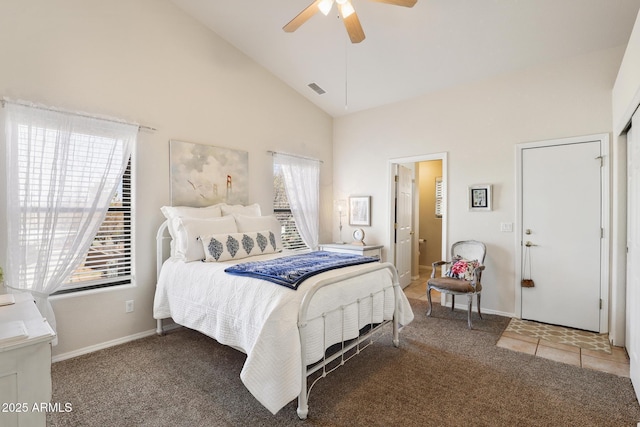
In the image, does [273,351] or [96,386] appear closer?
[273,351]

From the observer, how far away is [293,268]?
8.19 ft

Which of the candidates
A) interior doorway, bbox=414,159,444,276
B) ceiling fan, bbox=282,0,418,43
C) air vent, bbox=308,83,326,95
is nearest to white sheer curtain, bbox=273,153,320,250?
air vent, bbox=308,83,326,95

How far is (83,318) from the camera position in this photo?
2.95 m

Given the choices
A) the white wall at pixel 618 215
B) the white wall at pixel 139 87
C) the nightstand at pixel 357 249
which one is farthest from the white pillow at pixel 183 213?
the white wall at pixel 618 215

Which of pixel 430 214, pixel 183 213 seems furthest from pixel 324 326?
pixel 430 214

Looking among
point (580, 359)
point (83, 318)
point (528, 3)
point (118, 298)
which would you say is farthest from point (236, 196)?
point (580, 359)

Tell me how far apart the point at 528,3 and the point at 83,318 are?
4.99 meters

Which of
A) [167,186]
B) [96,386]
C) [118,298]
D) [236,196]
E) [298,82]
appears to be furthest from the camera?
[298,82]

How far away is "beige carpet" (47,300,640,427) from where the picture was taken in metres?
Result: 2.01

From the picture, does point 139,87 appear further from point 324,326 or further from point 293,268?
point 324,326

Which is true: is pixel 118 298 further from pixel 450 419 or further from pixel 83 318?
pixel 450 419

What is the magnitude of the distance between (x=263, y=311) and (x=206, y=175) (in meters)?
2.28

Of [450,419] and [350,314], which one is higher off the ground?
[350,314]

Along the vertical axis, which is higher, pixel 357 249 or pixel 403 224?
pixel 403 224
